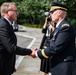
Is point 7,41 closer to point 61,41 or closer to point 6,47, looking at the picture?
point 6,47

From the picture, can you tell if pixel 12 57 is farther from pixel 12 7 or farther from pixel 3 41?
pixel 12 7

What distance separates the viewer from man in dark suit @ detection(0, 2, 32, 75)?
464 cm

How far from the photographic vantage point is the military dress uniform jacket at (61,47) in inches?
171

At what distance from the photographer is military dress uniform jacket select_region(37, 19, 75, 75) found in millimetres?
4336

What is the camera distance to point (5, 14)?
15.8 feet

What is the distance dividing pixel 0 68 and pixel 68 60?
112 centimetres

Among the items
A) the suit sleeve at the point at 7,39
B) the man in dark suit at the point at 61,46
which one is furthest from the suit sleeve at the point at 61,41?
the suit sleeve at the point at 7,39

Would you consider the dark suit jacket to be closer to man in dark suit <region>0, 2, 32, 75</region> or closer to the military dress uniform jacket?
man in dark suit <region>0, 2, 32, 75</region>

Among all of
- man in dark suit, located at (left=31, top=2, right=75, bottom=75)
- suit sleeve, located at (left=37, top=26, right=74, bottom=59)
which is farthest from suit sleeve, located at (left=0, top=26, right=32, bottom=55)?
suit sleeve, located at (left=37, top=26, right=74, bottom=59)

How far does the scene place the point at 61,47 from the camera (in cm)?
433

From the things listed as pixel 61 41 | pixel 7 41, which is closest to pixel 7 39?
pixel 7 41

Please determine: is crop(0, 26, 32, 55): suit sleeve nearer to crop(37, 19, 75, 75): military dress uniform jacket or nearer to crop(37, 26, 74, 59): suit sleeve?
crop(37, 19, 75, 75): military dress uniform jacket

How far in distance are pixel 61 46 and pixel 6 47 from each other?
0.88 meters

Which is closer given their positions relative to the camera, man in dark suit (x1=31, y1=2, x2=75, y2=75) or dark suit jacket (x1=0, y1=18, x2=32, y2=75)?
man in dark suit (x1=31, y1=2, x2=75, y2=75)
